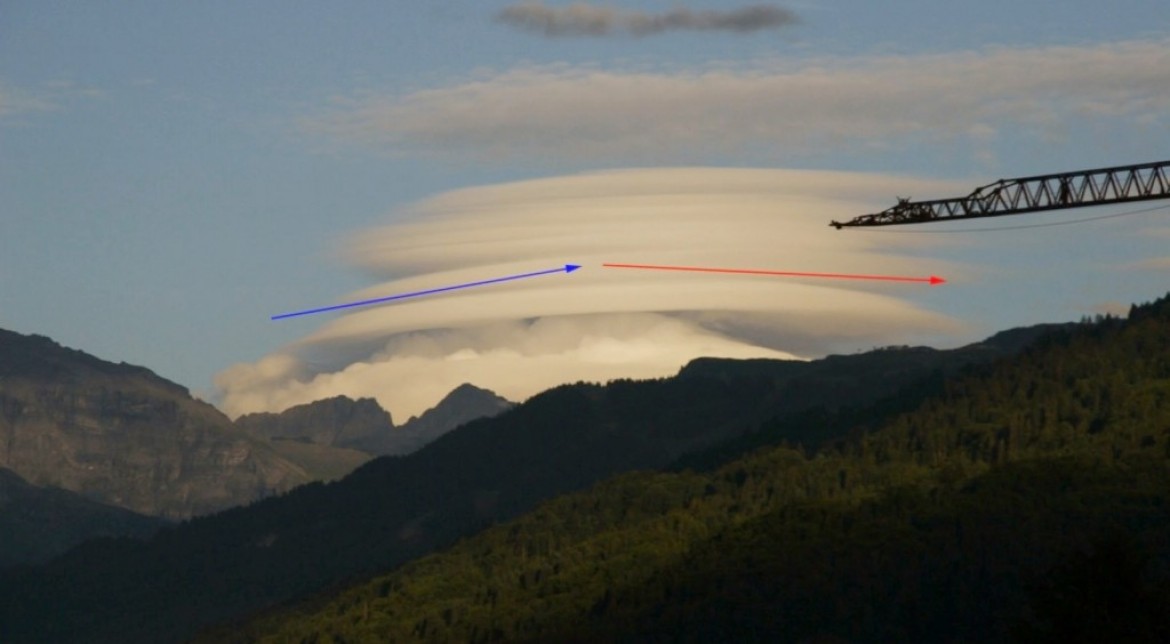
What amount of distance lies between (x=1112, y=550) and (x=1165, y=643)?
1081 cm

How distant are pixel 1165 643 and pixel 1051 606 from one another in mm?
8189

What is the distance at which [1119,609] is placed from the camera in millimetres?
170750

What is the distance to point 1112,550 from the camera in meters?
177

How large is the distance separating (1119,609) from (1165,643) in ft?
14.0

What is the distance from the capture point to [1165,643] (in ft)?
551

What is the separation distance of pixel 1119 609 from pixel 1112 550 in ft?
24.1

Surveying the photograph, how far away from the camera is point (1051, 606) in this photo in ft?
552

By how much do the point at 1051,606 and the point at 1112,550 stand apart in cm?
1110
